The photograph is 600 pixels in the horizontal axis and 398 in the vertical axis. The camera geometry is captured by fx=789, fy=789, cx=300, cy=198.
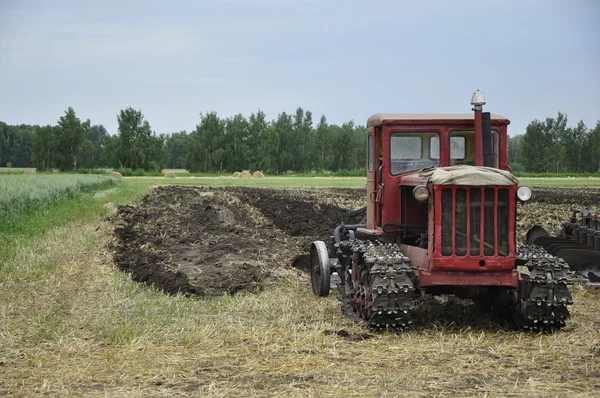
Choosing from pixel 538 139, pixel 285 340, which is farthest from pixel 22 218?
pixel 538 139

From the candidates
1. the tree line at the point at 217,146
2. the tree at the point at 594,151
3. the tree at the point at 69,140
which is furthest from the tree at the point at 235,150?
the tree at the point at 594,151

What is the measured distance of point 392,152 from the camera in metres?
10.3

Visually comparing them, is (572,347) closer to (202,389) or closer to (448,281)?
(448,281)

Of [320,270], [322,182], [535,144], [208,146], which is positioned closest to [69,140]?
[208,146]

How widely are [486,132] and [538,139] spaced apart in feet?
376

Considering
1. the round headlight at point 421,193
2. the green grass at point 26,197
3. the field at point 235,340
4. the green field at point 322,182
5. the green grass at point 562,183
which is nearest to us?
the field at point 235,340

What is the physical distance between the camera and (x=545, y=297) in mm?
8789

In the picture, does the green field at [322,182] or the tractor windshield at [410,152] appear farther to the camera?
the green field at [322,182]

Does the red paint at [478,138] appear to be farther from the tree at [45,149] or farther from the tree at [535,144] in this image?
the tree at [45,149]

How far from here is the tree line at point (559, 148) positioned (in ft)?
379

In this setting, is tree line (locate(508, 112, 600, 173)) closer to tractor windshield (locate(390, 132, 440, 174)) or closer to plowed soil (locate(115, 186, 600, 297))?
plowed soil (locate(115, 186, 600, 297))

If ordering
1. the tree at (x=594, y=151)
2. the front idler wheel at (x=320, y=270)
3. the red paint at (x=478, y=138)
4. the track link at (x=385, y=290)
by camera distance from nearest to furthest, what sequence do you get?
the track link at (x=385, y=290)
the red paint at (x=478, y=138)
the front idler wheel at (x=320, y=270)
the tree at (x=594, y=151)

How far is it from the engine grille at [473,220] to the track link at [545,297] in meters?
A: 0.52

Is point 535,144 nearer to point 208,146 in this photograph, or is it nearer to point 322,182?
point 208,146
